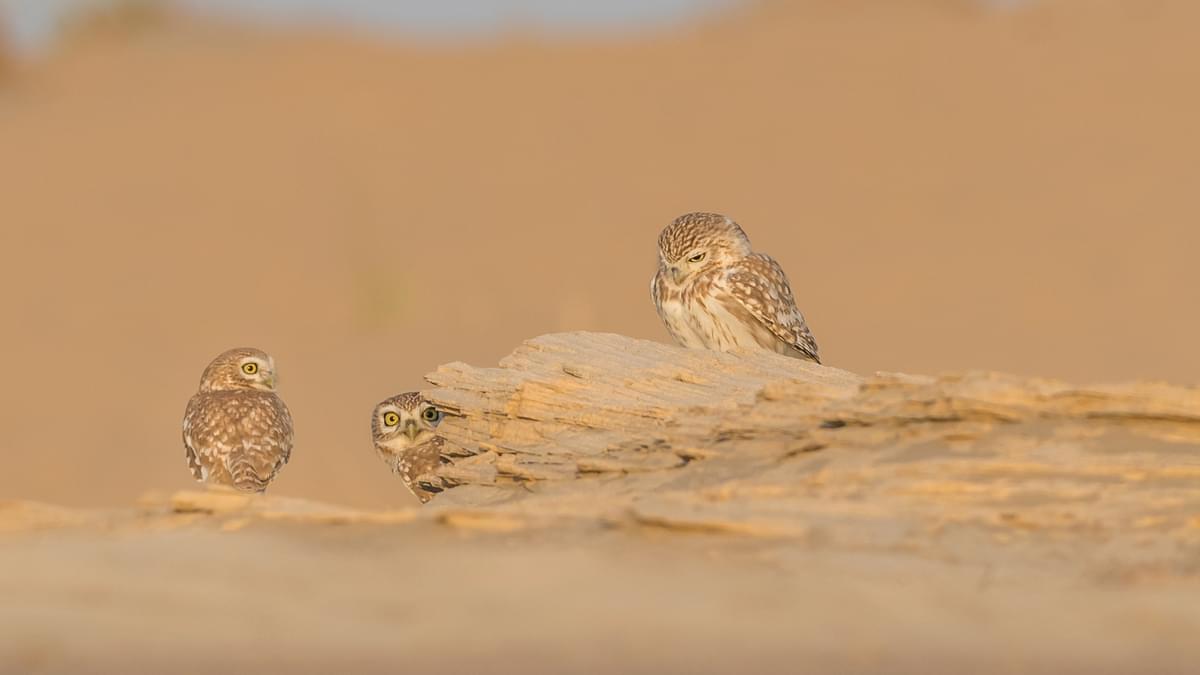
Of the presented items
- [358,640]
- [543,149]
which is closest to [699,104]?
[543,149]

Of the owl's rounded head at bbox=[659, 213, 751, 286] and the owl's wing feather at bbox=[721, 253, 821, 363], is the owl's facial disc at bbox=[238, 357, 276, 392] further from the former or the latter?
the owl's wing feather at bbox=[721, 253, 821, 363]

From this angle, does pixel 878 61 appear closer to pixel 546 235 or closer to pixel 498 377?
pixel 546 235

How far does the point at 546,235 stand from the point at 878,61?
7.11 m

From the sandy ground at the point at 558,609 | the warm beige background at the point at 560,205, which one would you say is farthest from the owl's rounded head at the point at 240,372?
the warm beige background at the point at 560,205

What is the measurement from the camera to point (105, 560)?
20.3ft

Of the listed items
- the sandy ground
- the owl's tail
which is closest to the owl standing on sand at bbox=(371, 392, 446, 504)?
the owl's tail

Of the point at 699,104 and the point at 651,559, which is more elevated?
the point at 699,104

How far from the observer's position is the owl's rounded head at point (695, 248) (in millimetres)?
10945

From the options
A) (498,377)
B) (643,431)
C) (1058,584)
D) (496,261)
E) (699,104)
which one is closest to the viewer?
(1058,584)

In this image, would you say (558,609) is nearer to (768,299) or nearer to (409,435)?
(409,435)

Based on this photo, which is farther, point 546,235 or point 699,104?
point 699,104

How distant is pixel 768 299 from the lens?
424 inches

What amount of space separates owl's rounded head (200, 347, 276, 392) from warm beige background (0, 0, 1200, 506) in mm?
5662

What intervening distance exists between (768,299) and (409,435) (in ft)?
6.53
